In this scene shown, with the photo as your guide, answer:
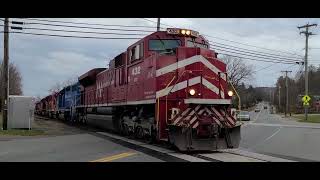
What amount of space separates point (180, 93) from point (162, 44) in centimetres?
282

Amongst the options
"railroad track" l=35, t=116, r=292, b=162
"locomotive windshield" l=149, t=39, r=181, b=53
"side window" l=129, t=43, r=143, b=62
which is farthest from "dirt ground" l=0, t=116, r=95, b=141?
"railroad track" l=35, t=116, r=292, b=162

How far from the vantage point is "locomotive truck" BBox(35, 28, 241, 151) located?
14.7 m

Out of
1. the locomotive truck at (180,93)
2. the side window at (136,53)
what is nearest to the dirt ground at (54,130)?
the locomotive truck at (180,93)

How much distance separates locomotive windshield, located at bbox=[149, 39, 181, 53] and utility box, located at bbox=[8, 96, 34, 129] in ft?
50.4

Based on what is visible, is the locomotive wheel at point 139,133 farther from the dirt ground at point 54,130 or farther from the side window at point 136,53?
the dirt ground at point 54,130

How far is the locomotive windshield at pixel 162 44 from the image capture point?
58.1 feet

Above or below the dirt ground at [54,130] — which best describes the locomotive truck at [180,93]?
above

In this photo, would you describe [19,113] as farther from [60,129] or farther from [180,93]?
[180,93]

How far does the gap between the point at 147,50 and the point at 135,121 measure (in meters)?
3.45

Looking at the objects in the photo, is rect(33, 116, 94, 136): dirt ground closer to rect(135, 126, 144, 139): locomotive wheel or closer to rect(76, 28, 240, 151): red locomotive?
rect(135, 126, 144, 139): locomotive wheel
